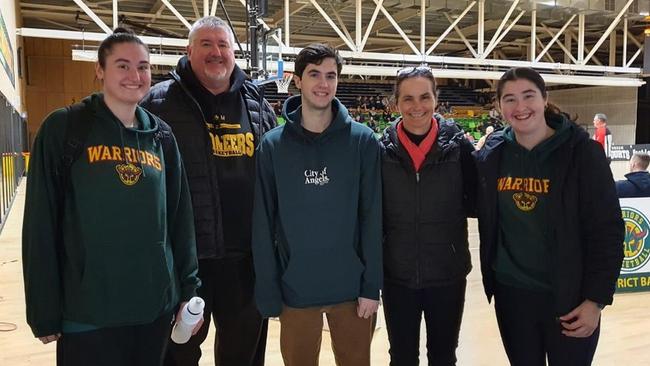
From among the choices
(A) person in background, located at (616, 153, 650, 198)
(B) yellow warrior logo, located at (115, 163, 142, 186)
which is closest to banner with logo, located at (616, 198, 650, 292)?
(A) person in background, located at (616, 153, 650, 198)

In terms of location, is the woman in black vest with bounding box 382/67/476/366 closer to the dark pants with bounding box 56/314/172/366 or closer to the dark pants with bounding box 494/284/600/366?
the dark pants with bounding box 494/284/600/366

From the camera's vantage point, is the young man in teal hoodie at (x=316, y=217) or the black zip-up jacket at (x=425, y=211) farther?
the black zip-up jacket at (x=425, y=211)

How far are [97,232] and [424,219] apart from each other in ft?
4.22

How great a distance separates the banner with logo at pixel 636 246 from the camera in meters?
5.04

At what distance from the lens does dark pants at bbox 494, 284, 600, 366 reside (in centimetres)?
213

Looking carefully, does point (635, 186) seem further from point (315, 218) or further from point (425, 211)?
point (315, 218)

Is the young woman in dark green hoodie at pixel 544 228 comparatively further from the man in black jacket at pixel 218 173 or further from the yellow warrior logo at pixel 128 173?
the yellow warrior logo at pixel 128 173

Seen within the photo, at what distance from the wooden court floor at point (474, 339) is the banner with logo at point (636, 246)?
0.39ft

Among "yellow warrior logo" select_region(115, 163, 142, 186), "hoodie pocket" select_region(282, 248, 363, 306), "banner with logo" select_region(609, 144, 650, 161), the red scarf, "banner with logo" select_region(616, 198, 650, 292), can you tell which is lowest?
"banner with logo" select_region(616, 198, 650, 292)

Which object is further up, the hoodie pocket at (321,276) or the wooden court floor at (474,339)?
the hoodie pocket at (321,276)

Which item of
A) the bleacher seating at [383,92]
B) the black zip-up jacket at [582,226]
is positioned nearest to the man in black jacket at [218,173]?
the black zip-up jacket at [582,226]

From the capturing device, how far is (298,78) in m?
2.26

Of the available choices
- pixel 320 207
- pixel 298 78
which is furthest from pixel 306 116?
pixel 320 207

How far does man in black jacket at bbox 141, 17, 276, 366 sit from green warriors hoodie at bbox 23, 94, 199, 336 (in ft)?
1.48
